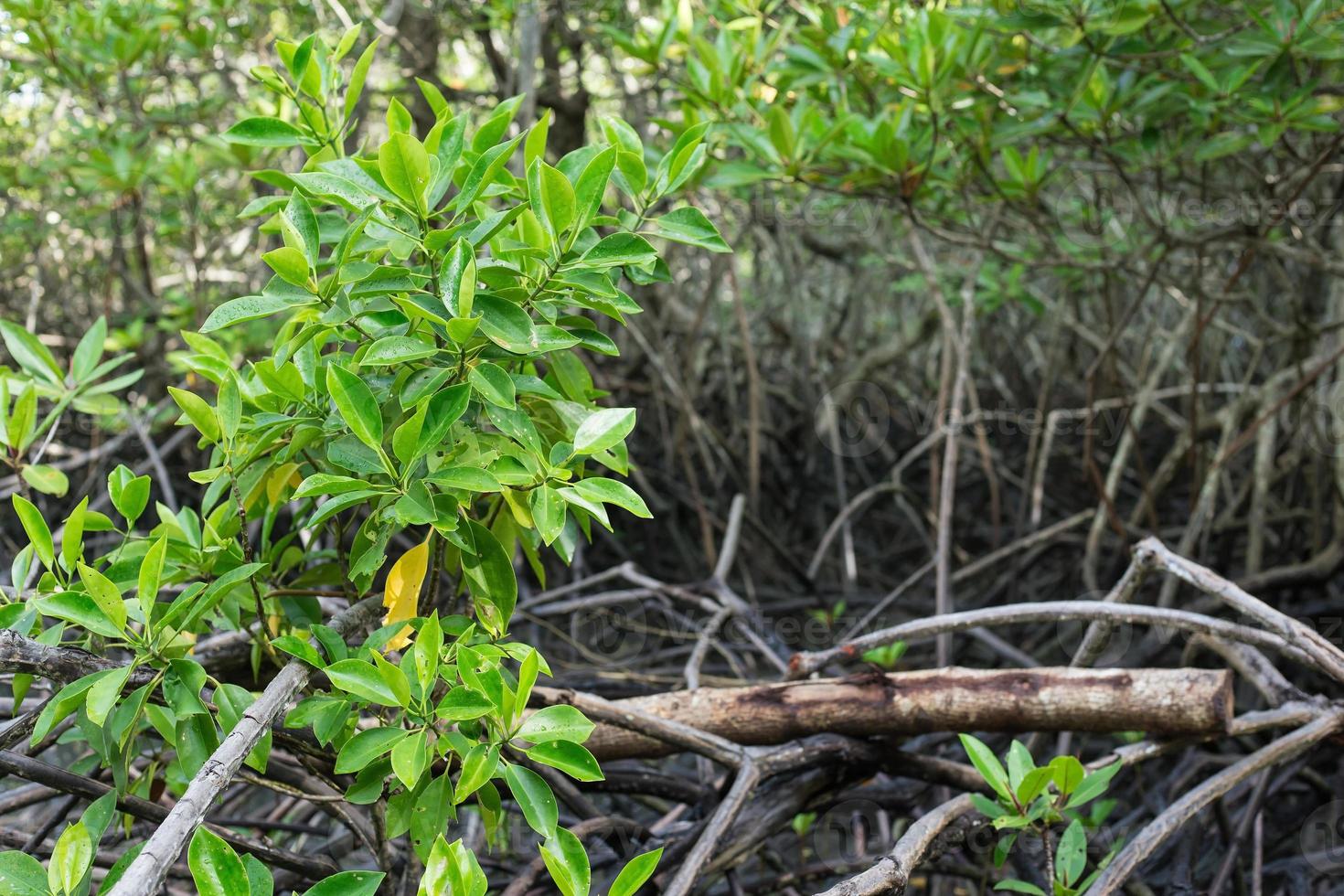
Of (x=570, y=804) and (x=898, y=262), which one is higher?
(x=898, y=262)

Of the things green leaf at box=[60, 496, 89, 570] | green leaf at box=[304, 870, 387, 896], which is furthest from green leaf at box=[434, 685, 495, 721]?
green leaf at box=[60, 496, 89, 570]

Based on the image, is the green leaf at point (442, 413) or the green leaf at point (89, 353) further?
the green leaf at point (89, 353)

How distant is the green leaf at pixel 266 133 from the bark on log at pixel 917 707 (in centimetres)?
71

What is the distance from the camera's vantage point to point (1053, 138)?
6.16 feet

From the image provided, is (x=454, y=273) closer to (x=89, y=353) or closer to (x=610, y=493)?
(x=610, y=493)

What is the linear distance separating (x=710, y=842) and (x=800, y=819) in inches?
24.2

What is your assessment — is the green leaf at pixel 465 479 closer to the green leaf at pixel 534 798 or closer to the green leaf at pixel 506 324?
the green leaf at pixel 506 324

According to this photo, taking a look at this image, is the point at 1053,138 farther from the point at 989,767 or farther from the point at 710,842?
the point at 710,842

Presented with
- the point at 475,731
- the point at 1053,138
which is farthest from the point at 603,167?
the point at 1053,138

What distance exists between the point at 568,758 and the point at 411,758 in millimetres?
111

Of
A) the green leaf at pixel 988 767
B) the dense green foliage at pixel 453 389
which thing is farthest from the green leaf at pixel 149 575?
the green leaf at pixel 988 767

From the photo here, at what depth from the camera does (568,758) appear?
0.72 meters

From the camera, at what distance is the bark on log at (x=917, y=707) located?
1.12 m

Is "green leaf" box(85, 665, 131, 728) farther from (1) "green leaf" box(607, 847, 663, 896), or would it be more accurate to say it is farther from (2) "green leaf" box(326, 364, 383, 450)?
(1) "green leaf" box(607, 847, 663, 896)
